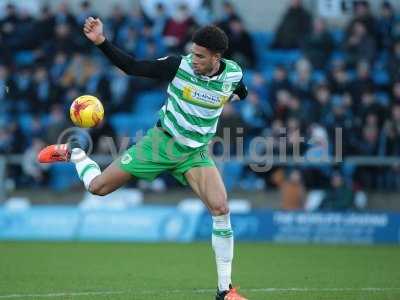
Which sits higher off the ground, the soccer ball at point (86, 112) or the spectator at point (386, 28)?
the soccer ball at point (86, 112)

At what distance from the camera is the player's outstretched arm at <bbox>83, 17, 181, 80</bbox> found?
885cm

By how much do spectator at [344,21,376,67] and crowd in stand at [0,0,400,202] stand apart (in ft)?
0.07

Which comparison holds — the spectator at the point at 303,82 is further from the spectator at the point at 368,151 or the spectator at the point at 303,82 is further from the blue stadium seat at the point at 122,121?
the blue stadium seat at the point at 122,121

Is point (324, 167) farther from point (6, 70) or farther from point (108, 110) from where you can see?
point (6, 70)

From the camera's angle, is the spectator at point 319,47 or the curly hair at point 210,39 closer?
the curly hair at point 210,39


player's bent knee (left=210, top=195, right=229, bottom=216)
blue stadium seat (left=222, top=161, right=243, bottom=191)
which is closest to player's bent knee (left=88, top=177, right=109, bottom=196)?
player's bent knee (left=210, top=195, right=229, bottom=216)

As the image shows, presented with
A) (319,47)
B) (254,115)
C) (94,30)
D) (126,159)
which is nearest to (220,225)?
(126,159)

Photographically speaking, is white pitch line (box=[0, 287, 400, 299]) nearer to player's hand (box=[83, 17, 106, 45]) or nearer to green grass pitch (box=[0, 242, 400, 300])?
green grass pitch (box=[0, 242, 400, 300])

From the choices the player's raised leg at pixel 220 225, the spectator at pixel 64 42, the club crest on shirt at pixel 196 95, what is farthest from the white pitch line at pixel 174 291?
the spectator at pixel 64 42

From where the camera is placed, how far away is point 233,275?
11656 millimetres

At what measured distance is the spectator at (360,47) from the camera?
20.2 meters

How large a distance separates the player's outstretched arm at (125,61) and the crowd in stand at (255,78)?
8.75 meters

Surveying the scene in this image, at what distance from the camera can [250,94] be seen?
19.3 meters

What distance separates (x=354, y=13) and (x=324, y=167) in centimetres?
522
